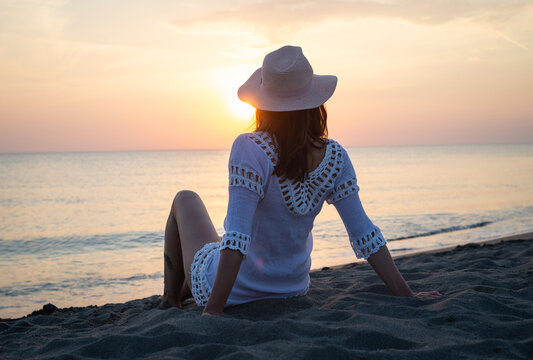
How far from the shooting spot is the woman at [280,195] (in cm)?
254

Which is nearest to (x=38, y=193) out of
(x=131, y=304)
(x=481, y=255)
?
(x=131, y=304)

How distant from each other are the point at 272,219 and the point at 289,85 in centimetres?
78

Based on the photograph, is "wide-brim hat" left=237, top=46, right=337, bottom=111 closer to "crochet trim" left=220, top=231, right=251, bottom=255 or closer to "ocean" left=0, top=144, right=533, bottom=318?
"crochet trim" left=220, top=231, right=251, bottom=255

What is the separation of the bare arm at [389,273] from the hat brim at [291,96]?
1.02 m

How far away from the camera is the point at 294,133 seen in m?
2.67

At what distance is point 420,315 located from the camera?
270 cm

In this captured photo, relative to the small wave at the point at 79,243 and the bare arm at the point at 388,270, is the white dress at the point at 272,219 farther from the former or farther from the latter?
the small wave at the point at 79,243

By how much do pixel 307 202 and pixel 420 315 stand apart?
0.92m

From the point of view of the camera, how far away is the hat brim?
2.61 meters

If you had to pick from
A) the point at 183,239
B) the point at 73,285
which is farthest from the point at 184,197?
the point at 73,285

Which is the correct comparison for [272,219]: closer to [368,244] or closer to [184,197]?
[368,244]

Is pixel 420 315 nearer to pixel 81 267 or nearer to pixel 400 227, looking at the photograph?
pixel 81 267

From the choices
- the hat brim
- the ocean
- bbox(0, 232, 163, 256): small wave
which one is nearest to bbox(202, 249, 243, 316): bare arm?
the hat brim

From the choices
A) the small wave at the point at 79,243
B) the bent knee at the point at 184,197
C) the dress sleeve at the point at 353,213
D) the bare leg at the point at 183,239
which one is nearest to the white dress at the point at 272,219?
the dress sleeve at the point at 353,213
